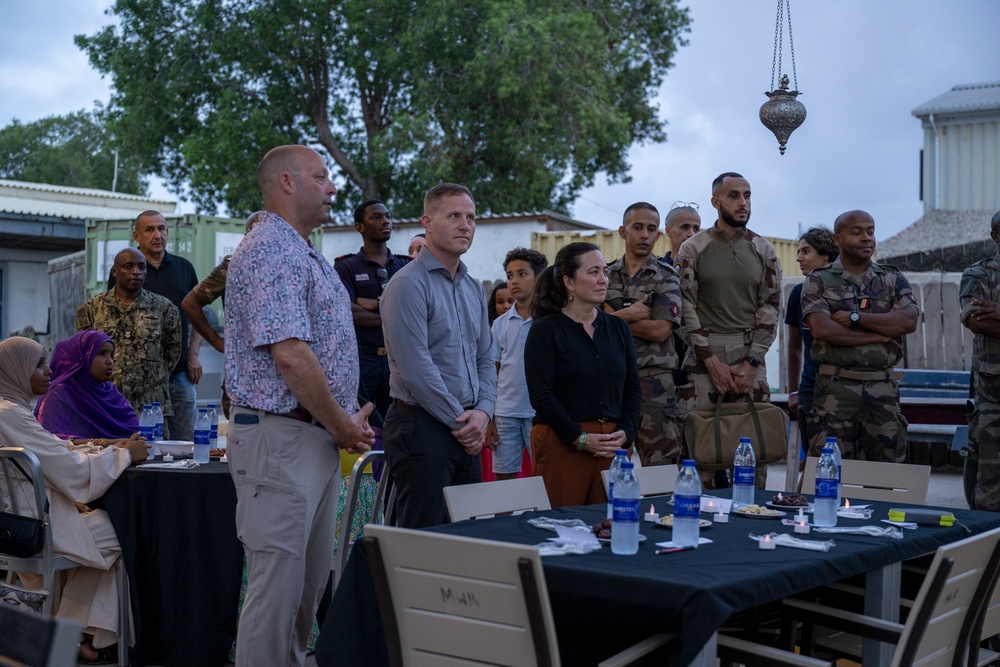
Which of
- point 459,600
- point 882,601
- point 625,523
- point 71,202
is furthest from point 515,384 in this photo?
point 71,202

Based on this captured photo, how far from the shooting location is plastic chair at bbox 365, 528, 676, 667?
2725mm

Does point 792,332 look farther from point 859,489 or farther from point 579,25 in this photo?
point 579,25

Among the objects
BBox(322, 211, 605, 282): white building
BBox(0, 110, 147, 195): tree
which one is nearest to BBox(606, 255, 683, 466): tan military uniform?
BBox(322, 211, 605, 282): white building

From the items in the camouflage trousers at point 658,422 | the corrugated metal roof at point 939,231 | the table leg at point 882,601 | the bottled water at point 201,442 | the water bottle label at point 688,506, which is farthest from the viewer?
Result: the corrugated metal roof at point 939,231

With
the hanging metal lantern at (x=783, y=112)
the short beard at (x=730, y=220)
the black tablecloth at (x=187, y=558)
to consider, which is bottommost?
the black tablecloth at (x=187, y=558)

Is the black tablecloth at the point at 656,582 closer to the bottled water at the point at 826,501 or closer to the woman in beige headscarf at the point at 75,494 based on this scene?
the bottled water at the point at 826,501

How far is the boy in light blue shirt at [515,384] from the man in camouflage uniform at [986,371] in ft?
9.23

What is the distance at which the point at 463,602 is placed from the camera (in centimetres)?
288

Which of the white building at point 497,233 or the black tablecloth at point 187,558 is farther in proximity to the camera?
the white building at point 497,233

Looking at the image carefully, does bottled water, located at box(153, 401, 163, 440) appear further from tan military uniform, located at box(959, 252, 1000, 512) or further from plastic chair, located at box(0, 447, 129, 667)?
tan military uniform, located at box(959, 252, 1000, 512)

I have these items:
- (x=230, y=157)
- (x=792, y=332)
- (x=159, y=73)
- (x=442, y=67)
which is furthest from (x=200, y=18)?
(x=792, y=332)

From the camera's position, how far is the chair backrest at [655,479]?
4867 mm

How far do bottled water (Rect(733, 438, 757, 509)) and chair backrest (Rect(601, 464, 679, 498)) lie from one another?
1.89 ft

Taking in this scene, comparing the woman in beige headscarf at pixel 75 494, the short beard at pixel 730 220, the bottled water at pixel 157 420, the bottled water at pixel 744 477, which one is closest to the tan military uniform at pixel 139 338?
the bottled water at pixel 157 420
